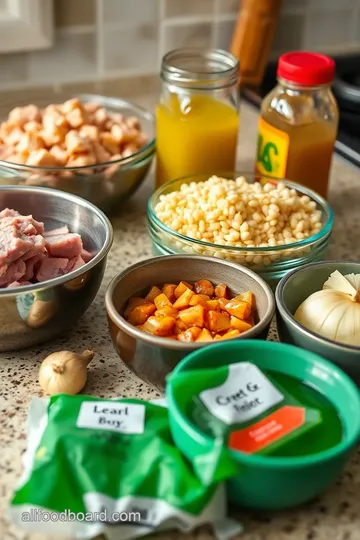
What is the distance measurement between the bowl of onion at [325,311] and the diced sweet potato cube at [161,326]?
141 millimetres

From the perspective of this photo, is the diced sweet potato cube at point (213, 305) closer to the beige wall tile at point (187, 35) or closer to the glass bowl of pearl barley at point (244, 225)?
the glass bowl of pearl barley at point (244, 225)

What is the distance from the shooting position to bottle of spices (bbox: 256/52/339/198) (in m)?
1.33

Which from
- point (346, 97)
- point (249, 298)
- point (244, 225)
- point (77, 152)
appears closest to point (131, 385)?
point (249, 298)

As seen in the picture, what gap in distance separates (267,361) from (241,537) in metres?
0.21

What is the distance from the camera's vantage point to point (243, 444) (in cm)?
82

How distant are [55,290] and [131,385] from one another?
16 cm

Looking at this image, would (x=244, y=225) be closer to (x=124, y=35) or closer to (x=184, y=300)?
(x=184, y=300)

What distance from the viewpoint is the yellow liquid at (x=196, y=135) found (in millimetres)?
1369

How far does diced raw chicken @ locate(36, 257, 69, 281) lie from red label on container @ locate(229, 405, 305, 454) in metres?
0.39

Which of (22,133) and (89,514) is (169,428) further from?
(22,133)

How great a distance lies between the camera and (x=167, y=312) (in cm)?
103

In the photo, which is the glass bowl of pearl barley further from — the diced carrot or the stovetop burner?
the stovetop burner

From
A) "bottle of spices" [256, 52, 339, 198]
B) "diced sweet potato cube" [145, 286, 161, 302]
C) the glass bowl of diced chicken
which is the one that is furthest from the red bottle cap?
"diced sweet potato cube" [145, 286, 161, 302]

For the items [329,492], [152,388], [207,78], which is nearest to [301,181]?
[207,78]
